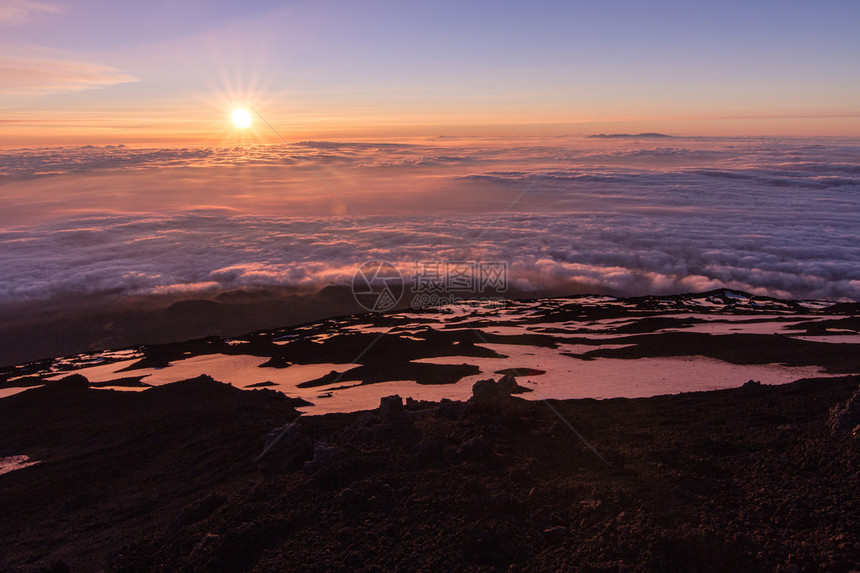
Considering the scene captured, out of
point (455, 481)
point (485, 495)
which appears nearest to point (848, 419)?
point (485, 495)

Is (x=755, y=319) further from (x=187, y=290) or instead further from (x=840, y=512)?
(x=187, y=290)

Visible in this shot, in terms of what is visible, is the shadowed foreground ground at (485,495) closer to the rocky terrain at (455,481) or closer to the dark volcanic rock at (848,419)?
the rocky terrain at (455,481)

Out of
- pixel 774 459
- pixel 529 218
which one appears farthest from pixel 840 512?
pixel 529 218

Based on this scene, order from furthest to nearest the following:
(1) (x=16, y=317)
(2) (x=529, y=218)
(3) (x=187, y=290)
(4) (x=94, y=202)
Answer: (4) (x=94, y=202)
(2) (x=529, y=218)
(3) (x=187, y=290)
(1) (x=16, y=317)

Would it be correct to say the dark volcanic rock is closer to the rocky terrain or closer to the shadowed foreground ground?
the rocky terrain

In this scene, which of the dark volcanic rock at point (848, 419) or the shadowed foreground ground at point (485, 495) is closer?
the shadowed foreground ground at point (485, 495)

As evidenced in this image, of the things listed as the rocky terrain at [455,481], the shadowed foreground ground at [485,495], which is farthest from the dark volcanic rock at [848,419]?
the shadowed foreground ground at [485,495]

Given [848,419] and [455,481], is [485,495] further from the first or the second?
[848,419]

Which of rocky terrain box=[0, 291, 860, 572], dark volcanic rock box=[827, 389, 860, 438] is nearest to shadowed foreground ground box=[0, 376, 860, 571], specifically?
rocky terrain box=[0, 291, 860, 572]
